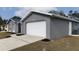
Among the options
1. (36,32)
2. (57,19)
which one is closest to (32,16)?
(36,32)

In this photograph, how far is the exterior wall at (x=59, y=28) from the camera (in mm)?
12373

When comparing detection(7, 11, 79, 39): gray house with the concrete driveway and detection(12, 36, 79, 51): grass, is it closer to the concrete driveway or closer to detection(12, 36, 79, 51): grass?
the concrete driveway

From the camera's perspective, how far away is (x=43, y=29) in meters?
12.7

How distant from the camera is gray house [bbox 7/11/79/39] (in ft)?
40.1

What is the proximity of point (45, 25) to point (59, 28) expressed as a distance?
1.61m

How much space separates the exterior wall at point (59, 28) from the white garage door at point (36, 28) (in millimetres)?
888

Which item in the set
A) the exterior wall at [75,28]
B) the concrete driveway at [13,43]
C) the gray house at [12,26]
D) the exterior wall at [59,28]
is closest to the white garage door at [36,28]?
the exterior wall at [59,28]

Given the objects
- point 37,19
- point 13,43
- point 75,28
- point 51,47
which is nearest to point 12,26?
point 37,19

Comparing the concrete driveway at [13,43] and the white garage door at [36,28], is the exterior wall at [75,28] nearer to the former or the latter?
the white garage door at [36,28]

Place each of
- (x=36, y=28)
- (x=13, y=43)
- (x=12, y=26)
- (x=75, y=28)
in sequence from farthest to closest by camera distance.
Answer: (x=12, y=26), (x=75, y=28), (x=36, y=28), (x=13, y=43)

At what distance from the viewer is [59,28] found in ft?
43.2

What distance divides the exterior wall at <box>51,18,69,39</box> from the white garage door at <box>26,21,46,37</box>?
888mm

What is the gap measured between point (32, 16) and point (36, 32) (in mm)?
2105

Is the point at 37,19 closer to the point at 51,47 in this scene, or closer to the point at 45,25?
the point at 45,25
